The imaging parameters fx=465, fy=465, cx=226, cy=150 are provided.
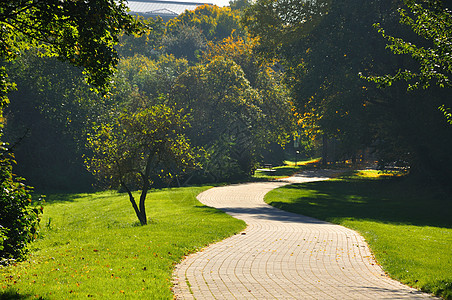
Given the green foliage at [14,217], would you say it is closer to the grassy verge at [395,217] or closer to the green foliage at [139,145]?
the green foliage at [139,145]

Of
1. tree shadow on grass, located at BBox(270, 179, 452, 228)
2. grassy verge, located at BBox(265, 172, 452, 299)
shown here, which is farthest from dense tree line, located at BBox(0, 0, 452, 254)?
grassy verge, located at BBox(265, 172, 452, 299)

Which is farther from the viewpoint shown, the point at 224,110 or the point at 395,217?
the point at 224,110

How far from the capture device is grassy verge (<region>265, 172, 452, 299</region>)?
33.4 feet

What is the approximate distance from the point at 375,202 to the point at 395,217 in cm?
520

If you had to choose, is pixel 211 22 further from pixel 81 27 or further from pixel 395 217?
pixel 81 27

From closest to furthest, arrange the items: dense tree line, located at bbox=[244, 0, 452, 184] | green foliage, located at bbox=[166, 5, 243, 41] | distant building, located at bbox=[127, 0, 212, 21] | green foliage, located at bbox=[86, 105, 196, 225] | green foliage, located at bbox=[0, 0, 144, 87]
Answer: green foliage, located at bbox=[0, 0, 144, 87], green foliage, located at bbox=[86, 105, 196, 225], dense tree line, located at bbox=[244, 0, 452, 184], green foliage, located at bbox=[166, 5, 243, 41], distant building, located at bbox=[127, 0, 212, 21]

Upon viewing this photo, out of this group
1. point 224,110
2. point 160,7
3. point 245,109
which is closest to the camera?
point 224,110

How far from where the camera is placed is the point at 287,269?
31.8 ft

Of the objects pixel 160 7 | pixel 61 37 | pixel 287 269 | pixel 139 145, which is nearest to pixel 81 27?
pixel 61 37

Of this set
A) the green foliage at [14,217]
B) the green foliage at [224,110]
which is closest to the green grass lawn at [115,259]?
the green foliage at [14,217]

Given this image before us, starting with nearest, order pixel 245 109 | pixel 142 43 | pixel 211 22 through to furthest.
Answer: pixel 245 109, pixel 142 43, pixel 211 22

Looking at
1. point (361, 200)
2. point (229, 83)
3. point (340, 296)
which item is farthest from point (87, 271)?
point (229, 83)

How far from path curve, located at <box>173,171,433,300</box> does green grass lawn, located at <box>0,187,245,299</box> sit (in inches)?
19.4

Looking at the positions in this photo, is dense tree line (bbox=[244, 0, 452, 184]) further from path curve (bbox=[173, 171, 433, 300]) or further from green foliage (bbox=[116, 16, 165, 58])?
green foliage (bbox=[116, 16, 165, 58])
